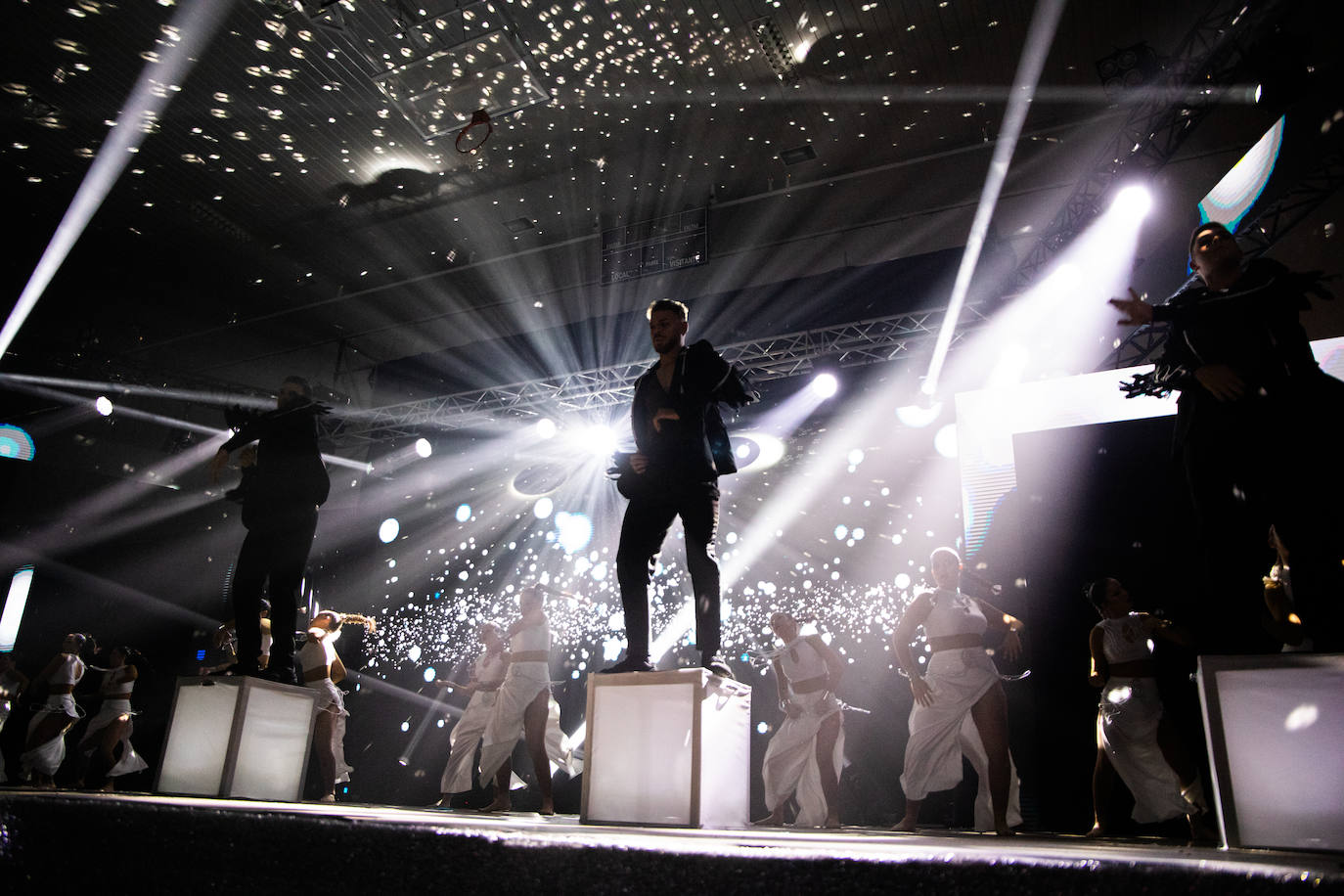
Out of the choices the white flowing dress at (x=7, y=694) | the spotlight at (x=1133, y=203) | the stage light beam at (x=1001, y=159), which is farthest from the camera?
the white flowing dress at (x=7, y=694)

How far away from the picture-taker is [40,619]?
10758 mm

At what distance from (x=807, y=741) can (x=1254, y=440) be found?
437 cm

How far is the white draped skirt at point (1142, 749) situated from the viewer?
4590mm

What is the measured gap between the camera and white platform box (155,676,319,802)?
10.7 ft

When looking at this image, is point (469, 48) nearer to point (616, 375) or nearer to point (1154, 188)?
point (616, 375)

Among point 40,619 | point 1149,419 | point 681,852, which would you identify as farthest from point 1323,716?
point 40,619

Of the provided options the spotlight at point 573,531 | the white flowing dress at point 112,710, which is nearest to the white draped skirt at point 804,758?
the spotlight at point 573,531

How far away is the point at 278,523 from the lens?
3.62m

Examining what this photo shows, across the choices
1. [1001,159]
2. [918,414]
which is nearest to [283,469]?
[918,414]

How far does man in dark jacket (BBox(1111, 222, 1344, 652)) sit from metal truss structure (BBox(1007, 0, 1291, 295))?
3.93 metres

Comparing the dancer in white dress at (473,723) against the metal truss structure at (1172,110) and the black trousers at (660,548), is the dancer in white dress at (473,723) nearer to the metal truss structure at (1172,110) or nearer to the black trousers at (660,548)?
the black trousers at (660,548)

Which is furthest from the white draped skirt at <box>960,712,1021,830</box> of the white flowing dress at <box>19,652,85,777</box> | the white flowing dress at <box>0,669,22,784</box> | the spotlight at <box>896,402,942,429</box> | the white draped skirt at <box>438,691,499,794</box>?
the white flowing dress at <box>0,669,22,784</box>

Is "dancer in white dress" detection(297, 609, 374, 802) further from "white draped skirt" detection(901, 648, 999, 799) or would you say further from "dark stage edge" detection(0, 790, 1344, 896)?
"dark stage edge" detection(0, 790, 1344, 896)

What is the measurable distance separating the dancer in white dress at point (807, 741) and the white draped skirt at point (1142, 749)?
1.75 meters
